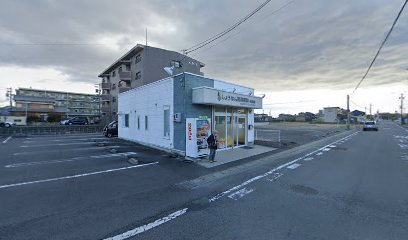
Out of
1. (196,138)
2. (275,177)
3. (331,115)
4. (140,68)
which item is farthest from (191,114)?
(331,115)

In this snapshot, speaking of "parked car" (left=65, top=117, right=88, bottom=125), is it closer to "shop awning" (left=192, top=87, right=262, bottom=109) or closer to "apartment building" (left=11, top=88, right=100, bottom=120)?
"apartment building" (left=11, top=88, right=100, bottom=120)

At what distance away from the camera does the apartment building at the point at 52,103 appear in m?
59.7

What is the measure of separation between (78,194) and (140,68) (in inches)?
1134

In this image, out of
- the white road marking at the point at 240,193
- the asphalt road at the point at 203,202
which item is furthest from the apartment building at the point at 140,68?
the white road marking at the point at 240,193

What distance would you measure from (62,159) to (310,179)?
11.6 meters

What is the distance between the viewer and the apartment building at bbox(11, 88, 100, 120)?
5969 centimetres

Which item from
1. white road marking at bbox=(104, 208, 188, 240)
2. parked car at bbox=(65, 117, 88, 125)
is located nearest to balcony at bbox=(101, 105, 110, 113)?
parked car at bbox=(65, 117, 88, 125)

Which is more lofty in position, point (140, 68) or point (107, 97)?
point (140, 68)

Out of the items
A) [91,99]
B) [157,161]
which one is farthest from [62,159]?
[91,99]

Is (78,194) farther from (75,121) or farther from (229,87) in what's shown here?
(75,121)

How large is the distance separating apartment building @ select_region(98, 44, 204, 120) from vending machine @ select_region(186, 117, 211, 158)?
17012 millimetres

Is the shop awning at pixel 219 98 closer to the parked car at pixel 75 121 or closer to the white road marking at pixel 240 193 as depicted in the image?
the white road marking at pixel 240 193

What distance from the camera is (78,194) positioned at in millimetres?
5547

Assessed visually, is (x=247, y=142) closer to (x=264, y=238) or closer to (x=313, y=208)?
(x=313, y=208)
